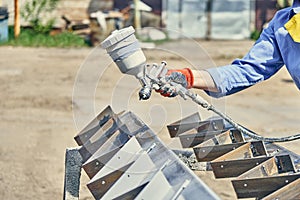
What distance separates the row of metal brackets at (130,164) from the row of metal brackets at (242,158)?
189 millimetres

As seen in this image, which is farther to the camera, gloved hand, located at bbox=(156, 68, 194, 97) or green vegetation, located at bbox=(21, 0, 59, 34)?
green vegetation, located at bbox=(21, 0, 59, 34)

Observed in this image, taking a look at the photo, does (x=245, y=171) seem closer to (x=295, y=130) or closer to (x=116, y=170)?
(x=116, y=170)

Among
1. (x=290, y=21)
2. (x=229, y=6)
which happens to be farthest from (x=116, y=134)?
(x=229, y=6)

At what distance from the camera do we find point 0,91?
10336mm

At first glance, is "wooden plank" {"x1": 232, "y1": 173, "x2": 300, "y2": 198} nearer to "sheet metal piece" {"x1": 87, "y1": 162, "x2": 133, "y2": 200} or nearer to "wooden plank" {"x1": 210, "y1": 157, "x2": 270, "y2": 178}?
"wooden plank" {"x1": 210, "y1": 157, "x2": 270, "y2": 178}

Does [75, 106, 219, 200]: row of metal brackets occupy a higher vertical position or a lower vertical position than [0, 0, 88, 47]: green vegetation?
higher

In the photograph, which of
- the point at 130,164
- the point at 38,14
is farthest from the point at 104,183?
the point at 38,14

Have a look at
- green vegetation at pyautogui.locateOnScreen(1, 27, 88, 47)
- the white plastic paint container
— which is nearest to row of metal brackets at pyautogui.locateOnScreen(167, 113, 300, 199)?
the white plastic paint container

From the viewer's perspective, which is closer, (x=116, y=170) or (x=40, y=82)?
(x=116, y=170)

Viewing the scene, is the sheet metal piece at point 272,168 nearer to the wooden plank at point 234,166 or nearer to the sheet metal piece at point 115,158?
the wooden plank at point 234,166

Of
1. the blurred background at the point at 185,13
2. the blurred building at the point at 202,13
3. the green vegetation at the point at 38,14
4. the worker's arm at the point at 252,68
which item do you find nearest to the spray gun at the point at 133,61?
the worker's arm at the point at 252,68

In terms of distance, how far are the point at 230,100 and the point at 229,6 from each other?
8.45 meters

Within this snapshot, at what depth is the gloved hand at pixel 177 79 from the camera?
2.69 m

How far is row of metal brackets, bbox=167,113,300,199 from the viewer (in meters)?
2.31
